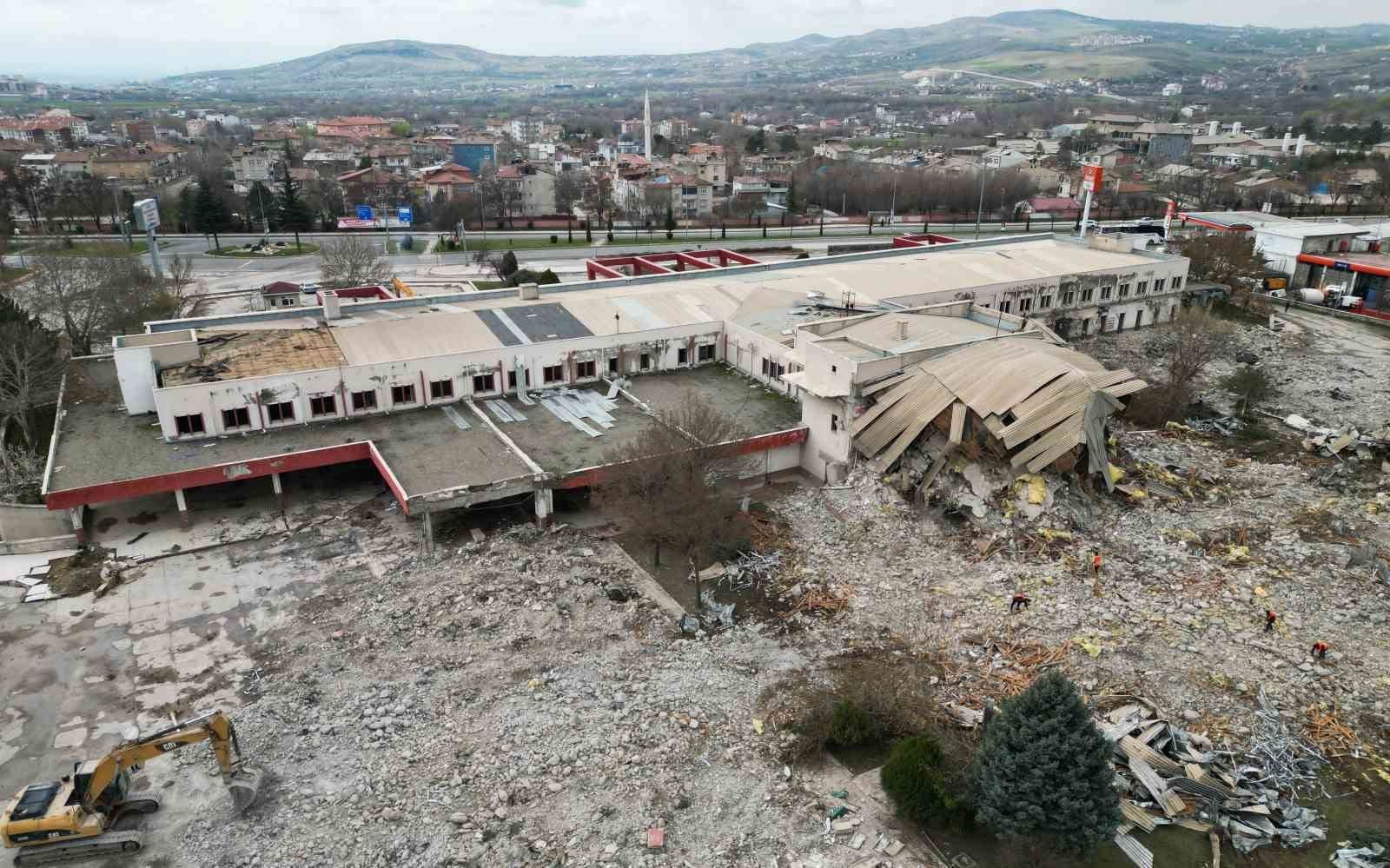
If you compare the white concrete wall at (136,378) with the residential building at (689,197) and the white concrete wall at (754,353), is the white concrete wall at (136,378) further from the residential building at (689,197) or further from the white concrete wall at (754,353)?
the residential building at (689,197)

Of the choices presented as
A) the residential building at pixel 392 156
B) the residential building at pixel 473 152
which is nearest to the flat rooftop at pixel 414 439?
the residential building at pixel 392 156

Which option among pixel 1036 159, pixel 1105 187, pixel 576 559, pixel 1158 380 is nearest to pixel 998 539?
pixel 576 559

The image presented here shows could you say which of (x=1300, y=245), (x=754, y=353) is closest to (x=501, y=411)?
(x=754, y=353)

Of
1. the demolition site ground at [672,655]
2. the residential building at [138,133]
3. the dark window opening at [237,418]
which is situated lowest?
the demolition site ground at [672,655]

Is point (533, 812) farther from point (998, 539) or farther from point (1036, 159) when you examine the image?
point (1036, 159)

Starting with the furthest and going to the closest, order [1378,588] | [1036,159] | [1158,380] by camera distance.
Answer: [1036,159], [1158,380], [1378,588]

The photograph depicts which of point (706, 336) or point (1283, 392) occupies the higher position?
point (706, 336)
